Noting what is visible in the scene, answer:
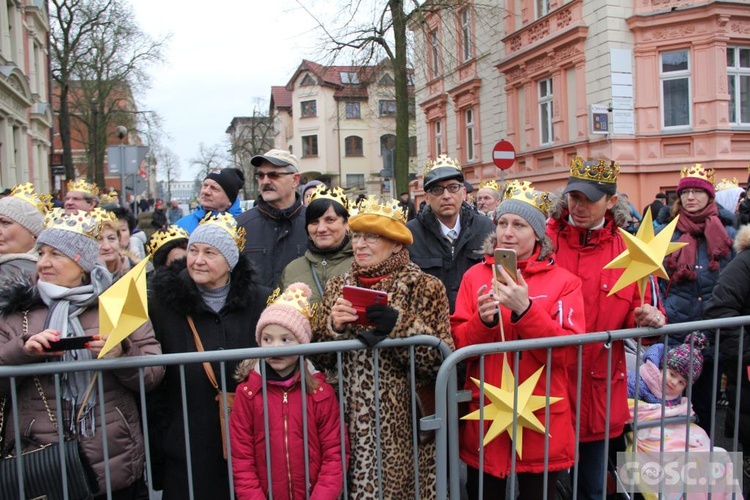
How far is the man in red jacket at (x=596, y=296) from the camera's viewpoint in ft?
10.7

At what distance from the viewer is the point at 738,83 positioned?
16.5 meters

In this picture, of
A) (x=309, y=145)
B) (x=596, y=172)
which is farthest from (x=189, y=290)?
(x=309, y=145)

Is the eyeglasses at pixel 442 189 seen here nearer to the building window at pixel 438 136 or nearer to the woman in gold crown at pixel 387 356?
the woman in gold crown at pixel 387 356

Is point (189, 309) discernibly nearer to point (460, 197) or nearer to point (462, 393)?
point (462, 393)

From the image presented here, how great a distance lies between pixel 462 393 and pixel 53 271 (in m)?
2.02

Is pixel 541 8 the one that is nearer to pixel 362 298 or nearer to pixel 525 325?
pixel 525 325

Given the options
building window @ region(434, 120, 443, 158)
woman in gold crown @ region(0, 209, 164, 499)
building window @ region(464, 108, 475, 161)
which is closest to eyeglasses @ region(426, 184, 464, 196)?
woman in gold crown @ region(0, 209, 164, 499)

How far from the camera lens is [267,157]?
4812mm

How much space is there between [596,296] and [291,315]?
5.51 feet

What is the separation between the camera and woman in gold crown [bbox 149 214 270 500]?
3.03m

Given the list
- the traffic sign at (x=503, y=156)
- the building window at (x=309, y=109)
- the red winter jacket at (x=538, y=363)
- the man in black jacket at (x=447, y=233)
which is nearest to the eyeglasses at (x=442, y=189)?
the man in black jacket at (x=447, y=233)

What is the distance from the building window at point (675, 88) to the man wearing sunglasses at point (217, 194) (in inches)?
585

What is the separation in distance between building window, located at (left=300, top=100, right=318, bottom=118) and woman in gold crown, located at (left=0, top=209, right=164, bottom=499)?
56154 millimetres

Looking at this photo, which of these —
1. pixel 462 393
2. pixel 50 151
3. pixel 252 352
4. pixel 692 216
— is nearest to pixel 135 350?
pixel 252 352
